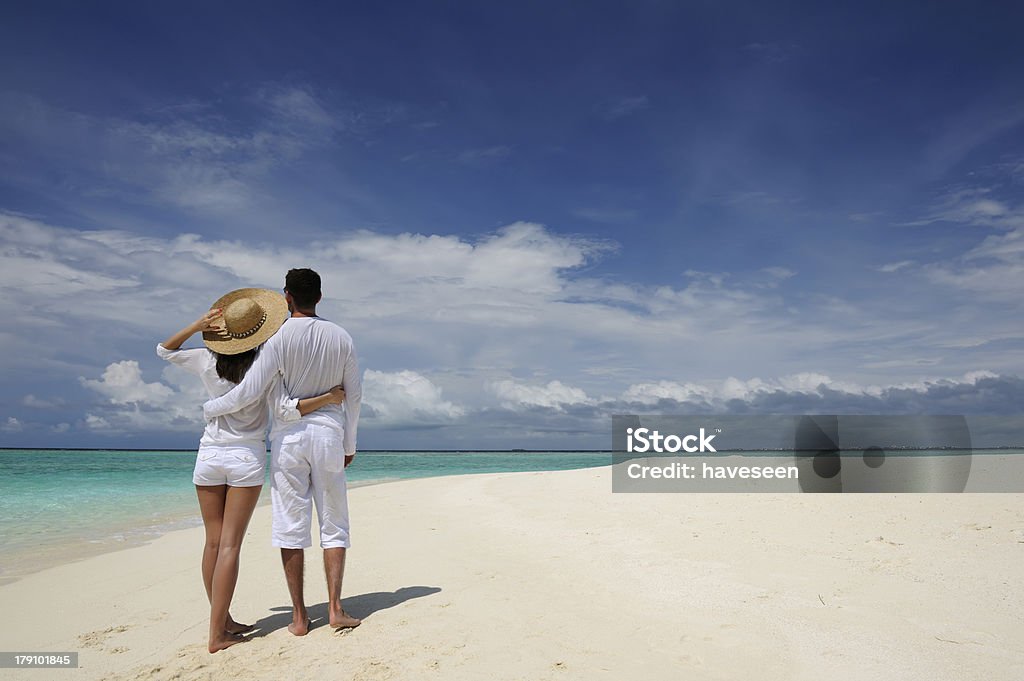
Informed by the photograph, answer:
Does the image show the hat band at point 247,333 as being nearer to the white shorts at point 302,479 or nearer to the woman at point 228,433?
the woman at point 228,433

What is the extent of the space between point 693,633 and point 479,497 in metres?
9.81

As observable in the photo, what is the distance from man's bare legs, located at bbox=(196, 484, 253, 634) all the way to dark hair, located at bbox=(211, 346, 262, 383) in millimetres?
652

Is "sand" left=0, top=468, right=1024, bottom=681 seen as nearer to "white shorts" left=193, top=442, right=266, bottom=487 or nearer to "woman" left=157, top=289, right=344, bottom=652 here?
"woman" left=157, top=289, right=344, bottom=652

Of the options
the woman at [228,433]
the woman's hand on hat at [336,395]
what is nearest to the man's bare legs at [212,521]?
the woman at [228,433]

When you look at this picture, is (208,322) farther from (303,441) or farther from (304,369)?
(303,441)

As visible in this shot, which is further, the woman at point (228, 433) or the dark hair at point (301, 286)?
the dark hair at point (301, 286)

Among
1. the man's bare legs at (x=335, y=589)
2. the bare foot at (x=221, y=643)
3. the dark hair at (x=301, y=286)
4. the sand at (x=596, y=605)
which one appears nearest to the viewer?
the sand at (x=596, y=605)

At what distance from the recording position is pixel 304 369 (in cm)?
395

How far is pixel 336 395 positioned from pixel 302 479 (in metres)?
0.55

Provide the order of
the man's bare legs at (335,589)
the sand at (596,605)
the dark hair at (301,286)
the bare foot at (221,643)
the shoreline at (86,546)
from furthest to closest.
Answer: the shoreline at (86,546), the dark hair at (301,286), the man's bare legs at (335,589), the bare foot at (221,643), the sand at (596,605)

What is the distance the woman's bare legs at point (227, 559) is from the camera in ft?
12.3

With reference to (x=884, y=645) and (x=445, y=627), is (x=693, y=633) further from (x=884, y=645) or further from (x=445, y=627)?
(x=445, y=627)

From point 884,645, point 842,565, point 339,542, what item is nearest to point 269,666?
point 339,542

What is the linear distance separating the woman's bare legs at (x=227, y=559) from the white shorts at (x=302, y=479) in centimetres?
17
